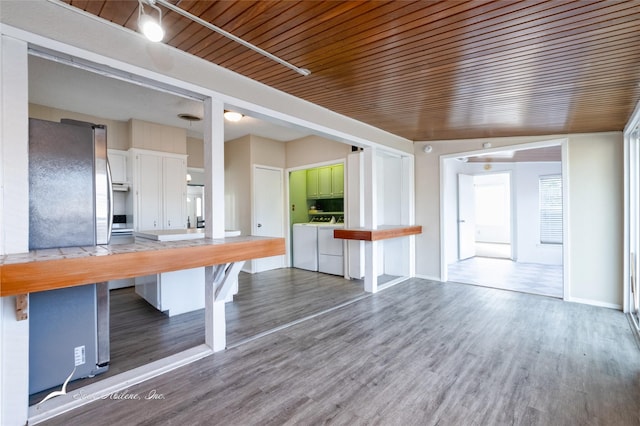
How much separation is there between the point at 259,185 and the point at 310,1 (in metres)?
4.31

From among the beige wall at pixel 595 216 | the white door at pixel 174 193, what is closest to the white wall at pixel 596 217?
the beige wall at pixel 595 216

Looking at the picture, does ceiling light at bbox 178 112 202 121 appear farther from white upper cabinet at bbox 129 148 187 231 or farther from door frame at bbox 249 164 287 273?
door frame at bbox 249 164 287 273

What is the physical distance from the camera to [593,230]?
382 cm

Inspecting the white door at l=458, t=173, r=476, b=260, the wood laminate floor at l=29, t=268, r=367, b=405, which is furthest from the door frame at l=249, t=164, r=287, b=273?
the white door at l=458, t=173, r=476, b=260

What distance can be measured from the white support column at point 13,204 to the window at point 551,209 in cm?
824

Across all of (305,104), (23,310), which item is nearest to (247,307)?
(23,310)

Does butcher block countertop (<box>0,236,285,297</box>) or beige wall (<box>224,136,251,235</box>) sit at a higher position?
beige wall (<box>224,136,251,235</box>)

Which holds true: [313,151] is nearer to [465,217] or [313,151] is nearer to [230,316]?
[230,316]

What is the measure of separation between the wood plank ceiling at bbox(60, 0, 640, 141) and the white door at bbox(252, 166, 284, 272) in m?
2.77

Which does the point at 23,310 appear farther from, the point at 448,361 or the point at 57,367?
the point at 448,361

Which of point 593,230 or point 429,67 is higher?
point 429,67

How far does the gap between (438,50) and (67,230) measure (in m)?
2.98

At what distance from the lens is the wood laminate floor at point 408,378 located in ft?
5.75

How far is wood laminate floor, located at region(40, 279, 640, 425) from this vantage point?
5.75ft
